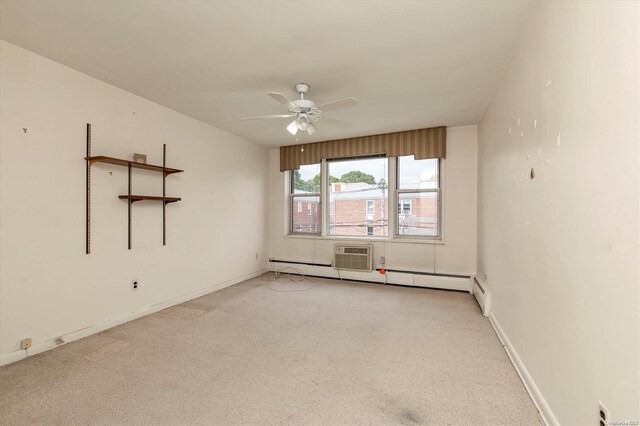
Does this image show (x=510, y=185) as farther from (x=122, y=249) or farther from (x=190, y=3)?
(x=122, y=249)

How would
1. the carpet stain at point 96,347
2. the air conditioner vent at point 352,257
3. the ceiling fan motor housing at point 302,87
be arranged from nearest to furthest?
the carpet stain at point 96,347, the ceiling fan motor housing at point 302,87, the air conditioner vent at point 352,257

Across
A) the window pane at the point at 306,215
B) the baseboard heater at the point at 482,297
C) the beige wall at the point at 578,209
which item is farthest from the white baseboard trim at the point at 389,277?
the beige wall at the point at 578,209

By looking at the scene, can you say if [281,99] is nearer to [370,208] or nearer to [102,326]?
[102,326]

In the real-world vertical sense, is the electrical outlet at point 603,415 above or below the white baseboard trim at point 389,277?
above

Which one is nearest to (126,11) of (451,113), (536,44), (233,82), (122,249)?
(233,82)

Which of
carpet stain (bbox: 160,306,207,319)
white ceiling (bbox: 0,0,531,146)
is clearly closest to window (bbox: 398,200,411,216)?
white ceiling (bbox: 0,0,531,146)

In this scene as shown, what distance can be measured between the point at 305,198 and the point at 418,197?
220 cm

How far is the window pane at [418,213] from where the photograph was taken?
4863 mm

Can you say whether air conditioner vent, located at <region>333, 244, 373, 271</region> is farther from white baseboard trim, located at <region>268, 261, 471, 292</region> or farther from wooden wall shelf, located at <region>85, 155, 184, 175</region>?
wooden wall shelf, located at <region>85, 155, 184, 175</region>

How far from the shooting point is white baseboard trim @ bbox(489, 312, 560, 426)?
1.64 meters

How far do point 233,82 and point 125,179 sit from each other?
1.64m

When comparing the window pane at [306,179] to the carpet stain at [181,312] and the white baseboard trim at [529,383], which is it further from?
the white baseboard trim at [529,383]

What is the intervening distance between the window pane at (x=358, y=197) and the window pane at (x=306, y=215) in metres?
0.32

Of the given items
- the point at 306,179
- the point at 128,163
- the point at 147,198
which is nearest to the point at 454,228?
the point at 306,179
